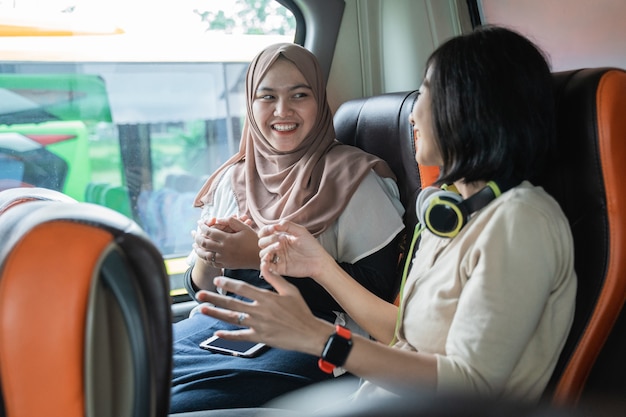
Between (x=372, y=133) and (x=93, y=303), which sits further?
(x=372, y=133)

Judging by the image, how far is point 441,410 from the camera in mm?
958

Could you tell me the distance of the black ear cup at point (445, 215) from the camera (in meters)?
1.31

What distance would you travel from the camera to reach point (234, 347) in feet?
6.30

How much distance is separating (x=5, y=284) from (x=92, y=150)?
5.90 ft

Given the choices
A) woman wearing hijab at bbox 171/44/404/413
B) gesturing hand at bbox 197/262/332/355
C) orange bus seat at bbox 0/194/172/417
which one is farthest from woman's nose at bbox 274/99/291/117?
orange bus seat at bbox 0/194/172/417

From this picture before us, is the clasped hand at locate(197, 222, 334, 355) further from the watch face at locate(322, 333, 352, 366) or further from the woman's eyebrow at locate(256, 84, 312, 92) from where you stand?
the woman's eyebrow at locate(256, 84, 312, 92)

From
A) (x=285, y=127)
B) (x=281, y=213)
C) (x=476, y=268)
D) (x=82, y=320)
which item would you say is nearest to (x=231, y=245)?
(x=281, y=213)

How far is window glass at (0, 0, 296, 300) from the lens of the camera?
2484mm

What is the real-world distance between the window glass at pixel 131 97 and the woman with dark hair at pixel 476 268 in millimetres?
1486

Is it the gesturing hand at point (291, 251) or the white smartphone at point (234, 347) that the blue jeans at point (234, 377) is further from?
the gesturing hand at point (291, 251)

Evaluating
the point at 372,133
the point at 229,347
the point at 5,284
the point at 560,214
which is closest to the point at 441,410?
the point at 560,214

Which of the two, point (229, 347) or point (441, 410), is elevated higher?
point (441, 410)

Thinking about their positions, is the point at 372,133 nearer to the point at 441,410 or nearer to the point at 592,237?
the point at 592,237

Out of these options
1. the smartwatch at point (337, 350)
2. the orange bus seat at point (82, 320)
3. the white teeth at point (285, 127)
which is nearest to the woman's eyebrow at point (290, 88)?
the white teeth at point (285, 127)
